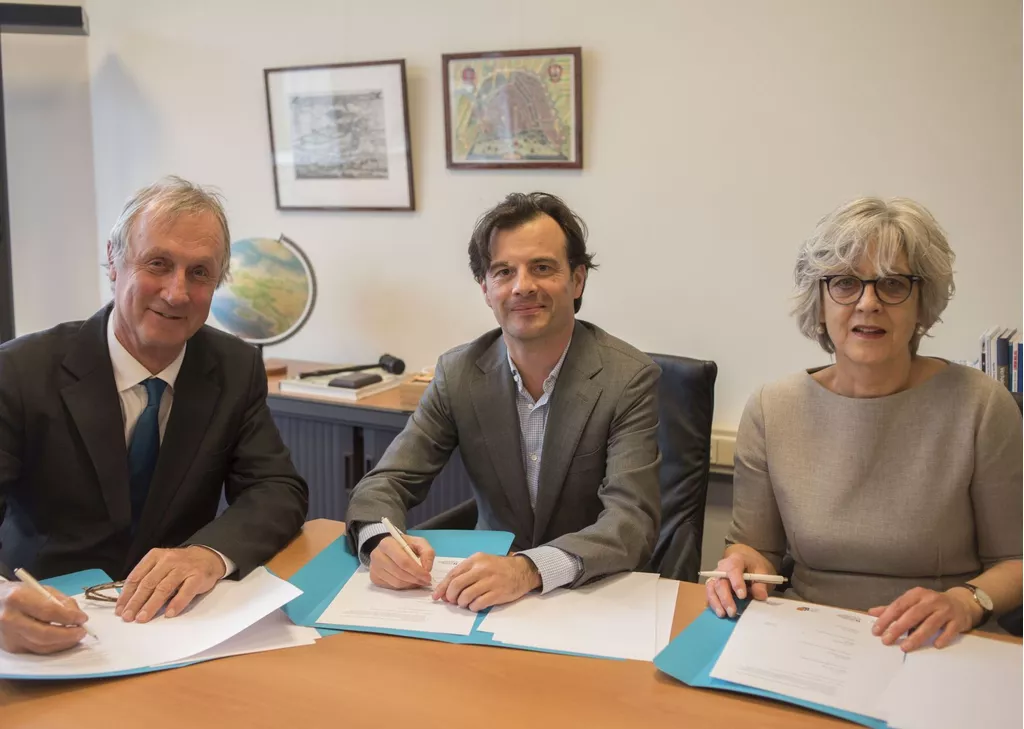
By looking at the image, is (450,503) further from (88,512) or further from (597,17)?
(597,17)

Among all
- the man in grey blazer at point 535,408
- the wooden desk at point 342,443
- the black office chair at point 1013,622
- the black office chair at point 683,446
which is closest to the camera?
the black office chair at point 1013,622

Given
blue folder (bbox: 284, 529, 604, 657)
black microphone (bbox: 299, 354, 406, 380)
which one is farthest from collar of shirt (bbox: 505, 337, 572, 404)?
black microphone (bbox: 299, 354, 406, 380)

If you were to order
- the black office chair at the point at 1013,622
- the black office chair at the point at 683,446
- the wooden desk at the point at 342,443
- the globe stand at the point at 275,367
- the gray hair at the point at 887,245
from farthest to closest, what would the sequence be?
the globe stand at the point at 275,367
the wooden desk at the point at 342,443
the black office chair at the point at 683,446
the gray hair at the point at 887,245
the black office chair at the point at 1013,622

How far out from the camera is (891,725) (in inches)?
40.4

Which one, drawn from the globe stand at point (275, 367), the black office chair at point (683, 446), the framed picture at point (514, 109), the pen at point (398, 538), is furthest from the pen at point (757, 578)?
the globe stand at point (275, 367)

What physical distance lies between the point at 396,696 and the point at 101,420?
2.62 ft

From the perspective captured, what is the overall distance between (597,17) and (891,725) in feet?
7.15

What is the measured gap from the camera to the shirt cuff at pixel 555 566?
1369 mm

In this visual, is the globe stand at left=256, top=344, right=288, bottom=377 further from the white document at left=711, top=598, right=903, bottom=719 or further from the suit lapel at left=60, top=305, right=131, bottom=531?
the white document at left=711, top=598, right=903, bottom=719

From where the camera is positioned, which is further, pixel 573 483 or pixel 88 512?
pixel 573 483

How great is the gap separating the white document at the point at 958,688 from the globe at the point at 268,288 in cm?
223

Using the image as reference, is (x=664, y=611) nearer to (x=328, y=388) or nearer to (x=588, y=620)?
(x=588, y=620)

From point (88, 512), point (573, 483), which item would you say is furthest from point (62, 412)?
point (573, 483)

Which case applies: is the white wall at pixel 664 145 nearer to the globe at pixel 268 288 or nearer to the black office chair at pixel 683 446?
the globe at pixel 268 288
